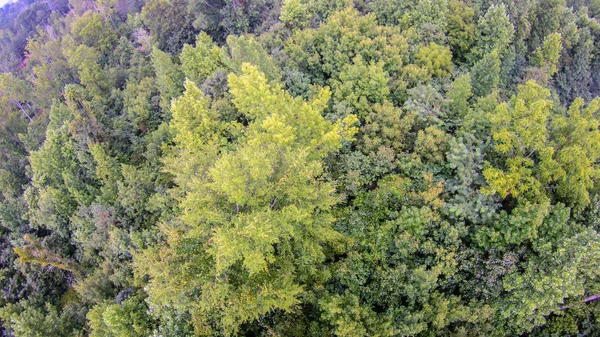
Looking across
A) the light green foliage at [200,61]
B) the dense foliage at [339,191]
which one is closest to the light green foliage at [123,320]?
the dense foliage at [339,191]

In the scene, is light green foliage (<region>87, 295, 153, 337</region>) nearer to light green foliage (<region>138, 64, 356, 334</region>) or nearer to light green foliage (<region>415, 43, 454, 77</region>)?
light green foliage (<region>138, 64, 356, 334</region>)

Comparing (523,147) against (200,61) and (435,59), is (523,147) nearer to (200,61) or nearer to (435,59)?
(435,59)

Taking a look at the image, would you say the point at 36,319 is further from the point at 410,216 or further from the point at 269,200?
the point at 410,216

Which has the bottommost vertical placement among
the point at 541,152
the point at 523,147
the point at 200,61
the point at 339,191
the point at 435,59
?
the point at 339,191

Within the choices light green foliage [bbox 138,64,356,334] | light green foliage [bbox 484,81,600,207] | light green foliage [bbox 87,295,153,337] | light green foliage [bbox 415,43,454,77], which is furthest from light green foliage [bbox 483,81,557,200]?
light green foliage [bbox 87,295,153,337]

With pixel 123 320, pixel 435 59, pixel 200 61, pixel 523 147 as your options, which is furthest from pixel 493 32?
pixel 123 320

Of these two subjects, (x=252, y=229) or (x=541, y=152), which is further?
(x=541, y=152)
